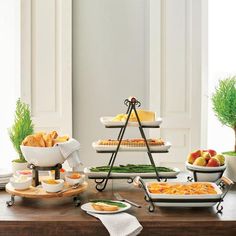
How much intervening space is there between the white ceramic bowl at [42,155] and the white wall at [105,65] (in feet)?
8.27

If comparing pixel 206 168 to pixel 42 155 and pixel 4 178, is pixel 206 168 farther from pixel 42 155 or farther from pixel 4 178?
pixel 4 178

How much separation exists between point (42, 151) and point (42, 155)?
19 mm

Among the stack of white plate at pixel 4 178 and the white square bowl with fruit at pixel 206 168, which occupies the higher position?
the white square bowl with fruit at pixel 206 168

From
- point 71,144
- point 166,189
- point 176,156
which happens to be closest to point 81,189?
point 71,144

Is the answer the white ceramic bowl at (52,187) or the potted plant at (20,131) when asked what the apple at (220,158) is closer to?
the white ceramic bowl at (52,187)

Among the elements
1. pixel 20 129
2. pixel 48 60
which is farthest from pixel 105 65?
pixel 20 129

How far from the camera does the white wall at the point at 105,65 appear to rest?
481 centimetres

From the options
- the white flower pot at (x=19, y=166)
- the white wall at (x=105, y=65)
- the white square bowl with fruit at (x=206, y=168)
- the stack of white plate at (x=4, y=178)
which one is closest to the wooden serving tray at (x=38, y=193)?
the stack of white plate at (x=4, y=178)

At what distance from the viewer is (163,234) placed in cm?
197

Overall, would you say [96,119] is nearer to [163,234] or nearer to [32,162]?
[32,162]

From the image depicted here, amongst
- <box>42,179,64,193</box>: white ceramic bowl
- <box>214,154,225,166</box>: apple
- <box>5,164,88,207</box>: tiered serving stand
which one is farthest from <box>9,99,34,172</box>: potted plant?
<box>214,154,225,166</box>: apple

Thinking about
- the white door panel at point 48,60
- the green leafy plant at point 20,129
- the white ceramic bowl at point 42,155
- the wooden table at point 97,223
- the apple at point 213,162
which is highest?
the white door panel at point 48,60

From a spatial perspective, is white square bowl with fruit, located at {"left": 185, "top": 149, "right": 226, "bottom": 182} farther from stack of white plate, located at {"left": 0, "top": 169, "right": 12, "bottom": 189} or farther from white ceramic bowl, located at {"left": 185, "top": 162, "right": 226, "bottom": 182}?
stack of white plate, located at {"left": 0, "top": 169, "right": 12, "bottom": 189}

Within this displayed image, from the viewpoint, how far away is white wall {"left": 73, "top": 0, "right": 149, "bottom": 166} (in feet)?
15.8
